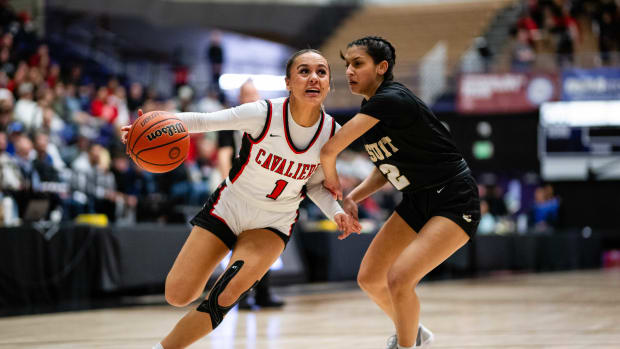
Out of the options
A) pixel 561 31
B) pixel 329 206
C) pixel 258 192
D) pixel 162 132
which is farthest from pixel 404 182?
pixel 561 31

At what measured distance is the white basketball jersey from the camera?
174 inches

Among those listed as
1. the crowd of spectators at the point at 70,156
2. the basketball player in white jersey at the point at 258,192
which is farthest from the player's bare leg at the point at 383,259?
the crowd of spectators at the point at 70,156

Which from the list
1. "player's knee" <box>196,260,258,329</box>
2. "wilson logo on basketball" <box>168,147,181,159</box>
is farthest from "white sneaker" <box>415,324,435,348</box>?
"wilson logo on basketball" <box>168,147,181,159</box>

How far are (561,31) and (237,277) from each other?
1789cm

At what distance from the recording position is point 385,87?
4512 millimetres

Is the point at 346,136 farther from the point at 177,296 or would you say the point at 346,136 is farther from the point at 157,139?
the point at 177,296

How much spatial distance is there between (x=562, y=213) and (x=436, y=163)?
15.3m

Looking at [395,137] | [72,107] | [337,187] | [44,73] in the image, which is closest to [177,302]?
[337,187]

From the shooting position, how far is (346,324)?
7.16 meters

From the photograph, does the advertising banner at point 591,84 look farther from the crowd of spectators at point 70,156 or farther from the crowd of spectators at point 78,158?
the crowd of spectators at point 70,156

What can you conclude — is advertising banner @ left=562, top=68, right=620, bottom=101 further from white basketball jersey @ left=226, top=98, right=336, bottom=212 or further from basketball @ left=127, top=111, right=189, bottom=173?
basketball @ left=127, top=111, right=189, bottom=173

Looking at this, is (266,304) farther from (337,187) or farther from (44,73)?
(44,73)

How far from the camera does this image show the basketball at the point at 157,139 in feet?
13.7

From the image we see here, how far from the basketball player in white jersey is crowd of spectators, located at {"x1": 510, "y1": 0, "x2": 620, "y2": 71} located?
14685 millimetres
